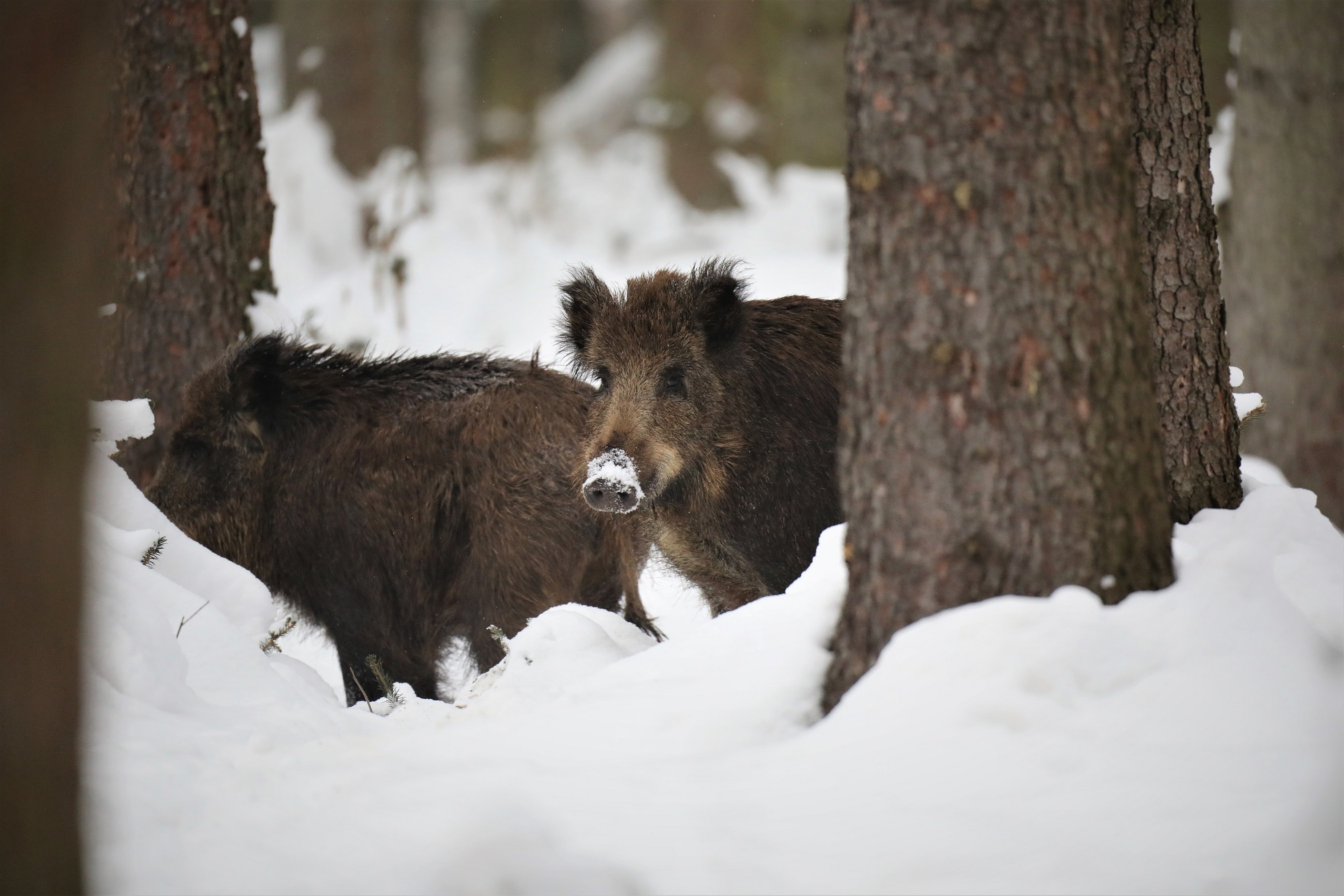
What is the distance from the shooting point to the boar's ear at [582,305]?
193 inches

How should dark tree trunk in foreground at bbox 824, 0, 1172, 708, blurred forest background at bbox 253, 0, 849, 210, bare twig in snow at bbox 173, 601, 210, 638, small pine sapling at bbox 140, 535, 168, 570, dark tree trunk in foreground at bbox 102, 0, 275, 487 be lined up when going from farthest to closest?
blurred forest background at bbox 253, 0, 849, 210 → dark tree trunk in foreground at bbox 102, 0, 275, 487 → small pine sapling at bbox 140, 535, 168, 570 → bare twig in snow at bbox 173, 601, 210, 638 → dark tree trunk in foreground at bbox 824, 0, 1172, 708

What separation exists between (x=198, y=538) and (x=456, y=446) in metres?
1.27

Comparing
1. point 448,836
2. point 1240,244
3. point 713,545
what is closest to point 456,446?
point 713,545

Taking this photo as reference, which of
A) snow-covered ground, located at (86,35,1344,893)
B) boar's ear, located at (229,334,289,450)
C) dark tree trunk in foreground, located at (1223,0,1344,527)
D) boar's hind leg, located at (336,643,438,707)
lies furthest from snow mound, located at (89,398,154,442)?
dark tree trunk in foreground, located at (1223,0,1344,527)

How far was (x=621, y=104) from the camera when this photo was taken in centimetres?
1855

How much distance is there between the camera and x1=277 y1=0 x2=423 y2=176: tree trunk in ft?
42.7

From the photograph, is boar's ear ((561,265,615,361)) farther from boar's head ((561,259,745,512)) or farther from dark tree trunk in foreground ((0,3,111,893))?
dark tree trunk in foreground ((0,3,111,893))

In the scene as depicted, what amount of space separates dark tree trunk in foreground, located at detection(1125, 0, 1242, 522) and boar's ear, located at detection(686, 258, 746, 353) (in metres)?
1.67

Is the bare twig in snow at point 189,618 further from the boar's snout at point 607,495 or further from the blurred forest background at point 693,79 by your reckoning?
the blurred forest background at point 693,79

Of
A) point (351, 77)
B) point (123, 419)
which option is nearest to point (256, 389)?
point (123, 419)

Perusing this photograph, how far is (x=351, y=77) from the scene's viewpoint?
42.5ft

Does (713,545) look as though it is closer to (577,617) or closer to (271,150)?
(577,617)

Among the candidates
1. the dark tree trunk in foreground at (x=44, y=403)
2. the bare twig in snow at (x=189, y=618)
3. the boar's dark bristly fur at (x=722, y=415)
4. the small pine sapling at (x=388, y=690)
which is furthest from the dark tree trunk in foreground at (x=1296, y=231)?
the dark tree trunk in foreground at (x=44, y=403)

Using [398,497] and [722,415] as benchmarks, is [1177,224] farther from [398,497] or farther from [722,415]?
[398,497]
